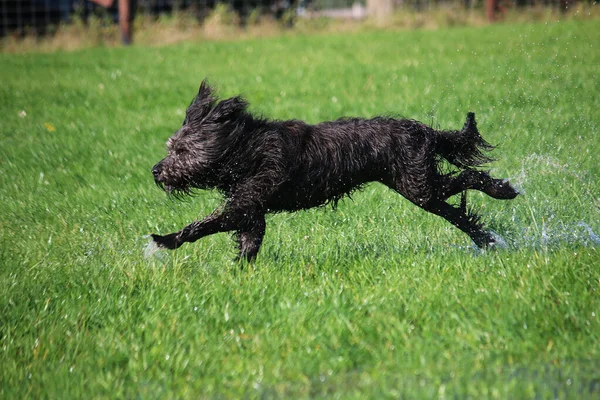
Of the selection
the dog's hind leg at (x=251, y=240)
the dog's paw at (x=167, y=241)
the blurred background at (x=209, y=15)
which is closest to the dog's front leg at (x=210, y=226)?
the dog's paw at (x=167, y=241)

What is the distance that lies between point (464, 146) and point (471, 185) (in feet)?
1.06

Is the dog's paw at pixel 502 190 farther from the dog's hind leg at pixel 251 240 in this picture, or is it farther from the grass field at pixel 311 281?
the dog's hind leg at pixel 251 240

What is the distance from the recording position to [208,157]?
15.7 ft

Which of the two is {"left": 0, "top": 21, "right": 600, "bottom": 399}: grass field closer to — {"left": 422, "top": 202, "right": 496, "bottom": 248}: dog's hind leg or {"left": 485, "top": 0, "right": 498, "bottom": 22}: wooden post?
{"left": 422, "top": 202, "right": 496, "bottom": 248}: dog's hind leg

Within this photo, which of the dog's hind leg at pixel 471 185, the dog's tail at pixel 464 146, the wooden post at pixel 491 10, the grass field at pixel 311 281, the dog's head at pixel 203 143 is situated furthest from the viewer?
the wooden post at pixel 491 10

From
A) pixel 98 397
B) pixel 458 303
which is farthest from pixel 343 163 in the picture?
pixel 98 397

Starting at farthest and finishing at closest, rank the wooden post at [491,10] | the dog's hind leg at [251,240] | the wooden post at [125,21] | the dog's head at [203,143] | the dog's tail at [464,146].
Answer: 1. the wooden post at [491,10]
2. the wooden post at [125,21]
3. the dog's tail at [464,146]
4. the dog's hind leg at [251,240]
5. the dog's head at [203,143]

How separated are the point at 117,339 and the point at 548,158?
15.8 ft

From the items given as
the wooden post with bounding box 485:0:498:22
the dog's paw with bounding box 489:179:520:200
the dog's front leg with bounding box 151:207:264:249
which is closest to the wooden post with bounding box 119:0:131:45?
the wooden post with bounding box 485:0:498:22

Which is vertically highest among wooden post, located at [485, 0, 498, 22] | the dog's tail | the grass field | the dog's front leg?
wooden post, located at [485, 0, 498, 22]

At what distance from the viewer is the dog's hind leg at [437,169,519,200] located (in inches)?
206

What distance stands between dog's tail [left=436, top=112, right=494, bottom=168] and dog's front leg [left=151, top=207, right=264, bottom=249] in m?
1.52

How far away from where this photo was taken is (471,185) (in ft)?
17.3

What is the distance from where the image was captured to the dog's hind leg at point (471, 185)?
524 centimetres
